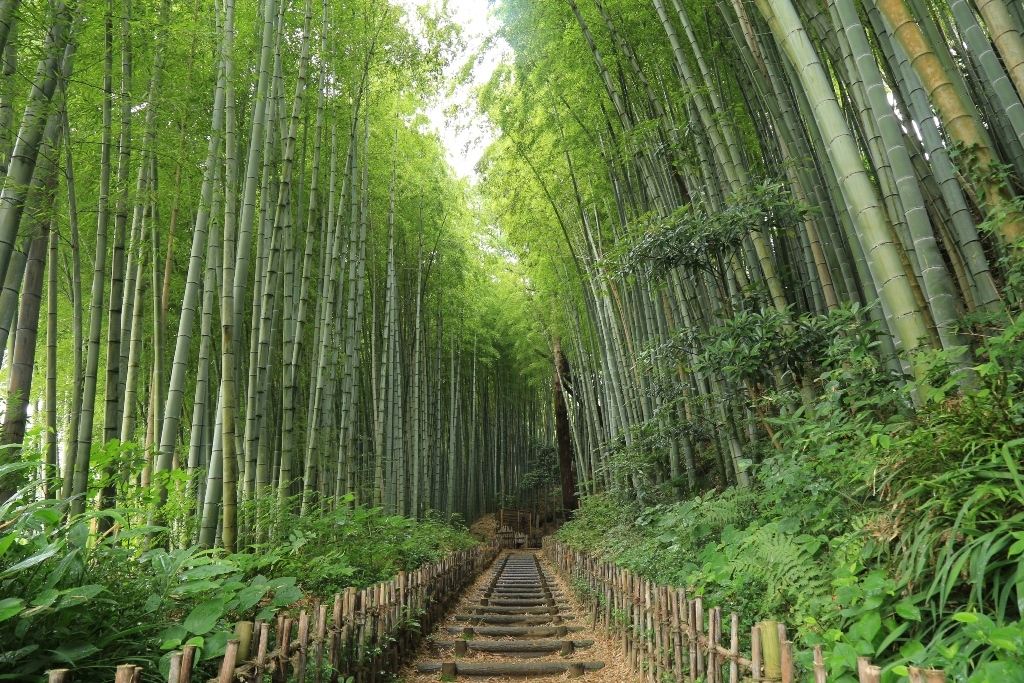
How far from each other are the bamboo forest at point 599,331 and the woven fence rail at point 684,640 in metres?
0.01

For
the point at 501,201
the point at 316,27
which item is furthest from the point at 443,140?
the point at 316,27

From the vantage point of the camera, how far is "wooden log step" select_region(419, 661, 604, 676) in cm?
302

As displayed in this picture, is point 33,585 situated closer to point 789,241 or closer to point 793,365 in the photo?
point 793,365

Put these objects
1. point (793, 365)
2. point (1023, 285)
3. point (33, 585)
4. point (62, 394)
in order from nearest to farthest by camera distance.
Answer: point (33, 585) < point (1023, 285) < point (793, 365) < point (62, 394)

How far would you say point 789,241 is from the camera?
161 inches

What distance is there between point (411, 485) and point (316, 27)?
6150 mm

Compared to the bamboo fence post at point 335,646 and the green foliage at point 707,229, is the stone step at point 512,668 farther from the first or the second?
the green foliage at point 707,229

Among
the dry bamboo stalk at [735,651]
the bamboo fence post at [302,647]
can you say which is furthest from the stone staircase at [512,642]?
the dry bamboo stalk at [735,651]

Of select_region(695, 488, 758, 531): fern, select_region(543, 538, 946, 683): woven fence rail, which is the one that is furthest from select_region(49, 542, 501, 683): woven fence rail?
select_region(695, 488, 758, 531): fern

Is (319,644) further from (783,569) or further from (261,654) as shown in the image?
(783,569)

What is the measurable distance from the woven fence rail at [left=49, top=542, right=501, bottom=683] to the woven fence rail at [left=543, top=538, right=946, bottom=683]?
1188 mm

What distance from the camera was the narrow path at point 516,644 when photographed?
120 inches

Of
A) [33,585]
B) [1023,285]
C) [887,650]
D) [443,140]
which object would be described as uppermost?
[443,140]

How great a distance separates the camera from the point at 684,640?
7.50ft
